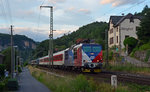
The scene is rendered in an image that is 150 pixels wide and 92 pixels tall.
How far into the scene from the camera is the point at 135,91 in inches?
454

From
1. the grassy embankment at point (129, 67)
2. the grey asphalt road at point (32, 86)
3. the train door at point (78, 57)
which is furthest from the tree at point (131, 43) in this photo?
the grey asphalt road at point (32, 86)

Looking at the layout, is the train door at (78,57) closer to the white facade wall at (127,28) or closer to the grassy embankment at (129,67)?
the grassy embankment at (129,67)

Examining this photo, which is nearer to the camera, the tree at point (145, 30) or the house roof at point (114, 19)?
the tree at point (145, 30)

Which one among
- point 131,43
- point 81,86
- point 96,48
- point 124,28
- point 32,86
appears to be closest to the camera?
point 81,86

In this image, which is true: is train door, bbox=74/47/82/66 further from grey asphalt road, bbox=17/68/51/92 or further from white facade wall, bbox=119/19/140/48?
white facade wall, bbox=119/19/140/48

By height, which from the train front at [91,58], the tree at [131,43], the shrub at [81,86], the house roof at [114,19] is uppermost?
the house roof at [114,19]

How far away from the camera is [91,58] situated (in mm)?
26203

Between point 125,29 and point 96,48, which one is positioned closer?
point 96,48

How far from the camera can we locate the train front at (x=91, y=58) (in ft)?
84.9

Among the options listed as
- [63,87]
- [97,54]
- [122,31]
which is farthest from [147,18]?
[63,87]

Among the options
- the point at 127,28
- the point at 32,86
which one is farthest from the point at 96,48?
the point at 127,28

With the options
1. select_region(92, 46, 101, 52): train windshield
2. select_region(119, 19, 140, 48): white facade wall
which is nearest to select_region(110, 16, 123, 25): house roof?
select_region(119, 19, 140, 48): white facade wall

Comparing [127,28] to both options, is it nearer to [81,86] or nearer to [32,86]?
[32,86]

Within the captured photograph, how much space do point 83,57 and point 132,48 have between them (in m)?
24.9
